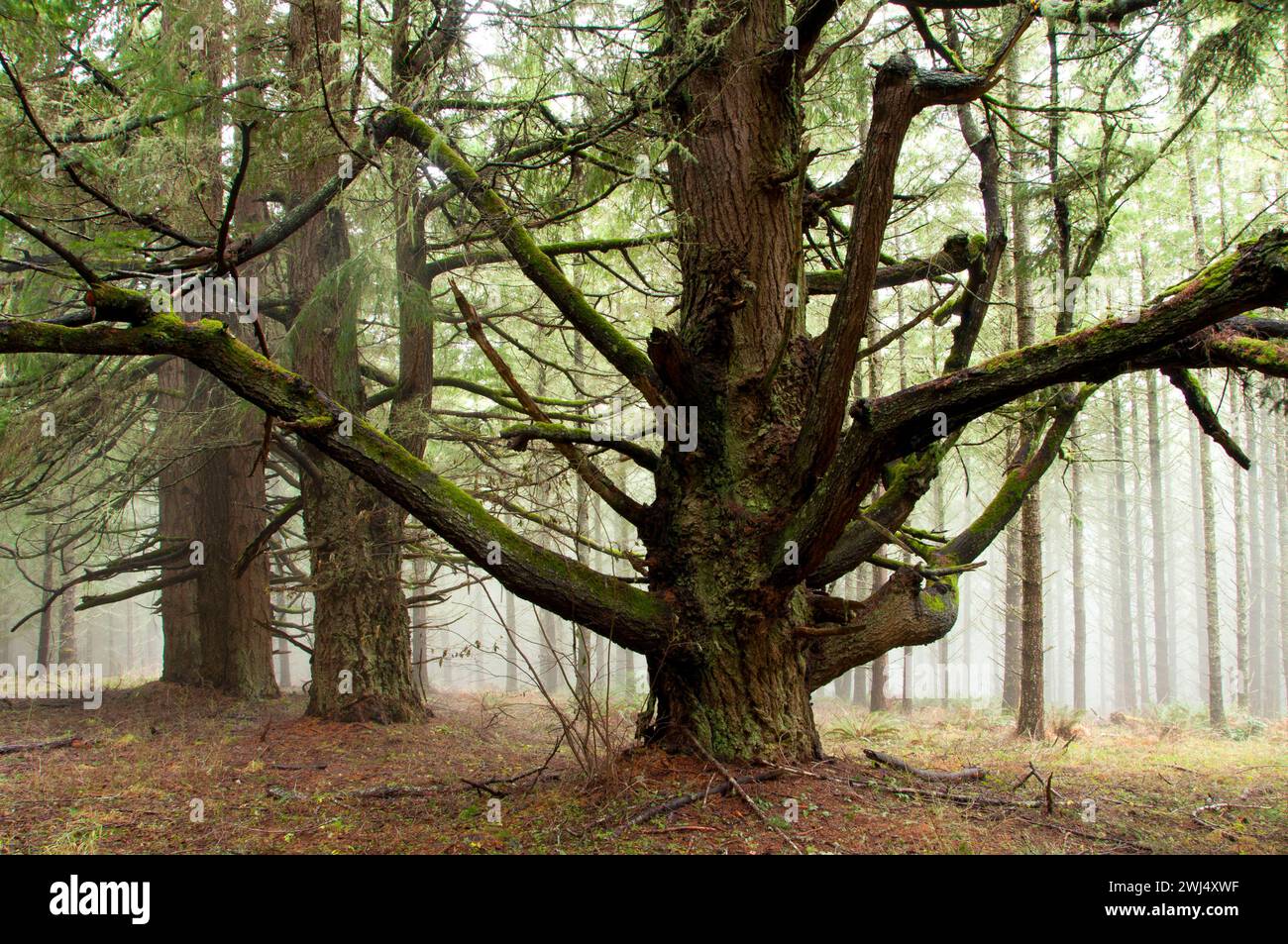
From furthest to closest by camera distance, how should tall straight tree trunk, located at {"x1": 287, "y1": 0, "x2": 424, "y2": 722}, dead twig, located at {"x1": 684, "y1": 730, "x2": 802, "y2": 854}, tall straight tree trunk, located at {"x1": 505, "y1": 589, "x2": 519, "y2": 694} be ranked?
1. tall straight tree trunk, located at {"x1": 287, "y1": 0, "x2": 424, "y2": 722}
2. tall straight tree trunk, located at {"x1": 505, "y1": 589, "x2": 519, "y2": 694}
3. dead twig, located at {"x1": 684, "y1": 730, "x2": 802, "y2": 854}

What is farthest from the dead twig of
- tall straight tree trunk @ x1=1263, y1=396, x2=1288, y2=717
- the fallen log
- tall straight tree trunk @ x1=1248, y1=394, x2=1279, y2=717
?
tall straight tree trunk @ x1=1248, y1=394, x2=1279, y2=717

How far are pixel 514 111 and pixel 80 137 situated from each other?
3.47m

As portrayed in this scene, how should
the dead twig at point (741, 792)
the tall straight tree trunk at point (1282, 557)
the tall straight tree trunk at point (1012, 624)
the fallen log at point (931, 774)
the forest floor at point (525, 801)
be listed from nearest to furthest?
the dead twig at point (741, 792)
the forest floor at point (525, 801)
the fallen log at point (931, 774)
the tall straight tree trunk at point (1012, 624)
the tall straight tree trunk at point (1282, 557)

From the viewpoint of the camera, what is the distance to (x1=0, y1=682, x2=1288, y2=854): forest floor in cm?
393

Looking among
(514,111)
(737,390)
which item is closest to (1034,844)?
(737,390)

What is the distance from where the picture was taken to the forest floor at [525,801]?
3.93 m

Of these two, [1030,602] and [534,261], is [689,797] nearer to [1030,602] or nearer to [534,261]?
[534,261]

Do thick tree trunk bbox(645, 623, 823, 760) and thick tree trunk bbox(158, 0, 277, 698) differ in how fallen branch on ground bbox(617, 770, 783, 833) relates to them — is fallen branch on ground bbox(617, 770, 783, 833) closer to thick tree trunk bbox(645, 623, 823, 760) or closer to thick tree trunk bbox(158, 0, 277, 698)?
thick tree trunk bbox(645, 623, 823, 760)

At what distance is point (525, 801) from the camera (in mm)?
4621

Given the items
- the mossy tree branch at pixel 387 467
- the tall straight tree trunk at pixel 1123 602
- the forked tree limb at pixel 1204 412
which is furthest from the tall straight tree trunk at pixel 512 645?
the tall straight tree trunk at pixel 1123 602

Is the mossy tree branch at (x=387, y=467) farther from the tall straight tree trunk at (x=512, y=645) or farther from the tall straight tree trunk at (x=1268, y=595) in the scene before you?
the tall straight tree trunk at (x=1268, y=595)

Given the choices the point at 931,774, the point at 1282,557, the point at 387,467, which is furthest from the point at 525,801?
the point at 1282,557

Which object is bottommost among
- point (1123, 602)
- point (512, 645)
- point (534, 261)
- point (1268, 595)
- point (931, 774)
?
point (1123, 602)
